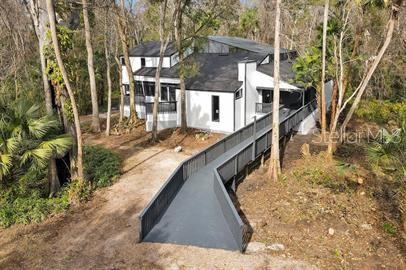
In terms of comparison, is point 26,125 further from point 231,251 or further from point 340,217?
point 340,217

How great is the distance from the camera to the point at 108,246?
33.8 ft

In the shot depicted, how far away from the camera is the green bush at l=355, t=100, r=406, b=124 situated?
2820 centimetres

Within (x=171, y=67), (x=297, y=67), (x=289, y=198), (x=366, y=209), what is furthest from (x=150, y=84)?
(x=366, y=209)

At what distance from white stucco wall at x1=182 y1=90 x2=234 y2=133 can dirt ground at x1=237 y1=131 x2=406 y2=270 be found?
5899mm

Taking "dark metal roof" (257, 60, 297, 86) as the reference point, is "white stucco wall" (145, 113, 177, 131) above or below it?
below

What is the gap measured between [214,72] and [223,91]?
3.46 m

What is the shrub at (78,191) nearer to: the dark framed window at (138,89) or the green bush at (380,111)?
the dark framed window at (138,89)

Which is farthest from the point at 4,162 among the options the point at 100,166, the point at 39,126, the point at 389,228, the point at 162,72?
the point at 162,72

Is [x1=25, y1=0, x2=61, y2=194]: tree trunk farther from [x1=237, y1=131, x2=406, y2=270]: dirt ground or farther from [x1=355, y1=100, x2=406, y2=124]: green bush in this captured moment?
[x1=355, y1=100, x2=406, y2=124]: green bush

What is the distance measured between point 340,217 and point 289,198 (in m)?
2.20

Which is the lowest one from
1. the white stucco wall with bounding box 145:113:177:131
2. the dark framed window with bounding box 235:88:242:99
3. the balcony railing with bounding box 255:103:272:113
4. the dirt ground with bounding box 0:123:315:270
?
the dirt ground with bounding box 0:123:315:270

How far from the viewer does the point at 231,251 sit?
9.62 m

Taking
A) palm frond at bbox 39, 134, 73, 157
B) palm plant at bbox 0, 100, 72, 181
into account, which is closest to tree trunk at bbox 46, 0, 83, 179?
palm frond at bbox 39, 134, 73, 157

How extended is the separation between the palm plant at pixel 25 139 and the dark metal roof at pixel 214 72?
1191 centimetres
